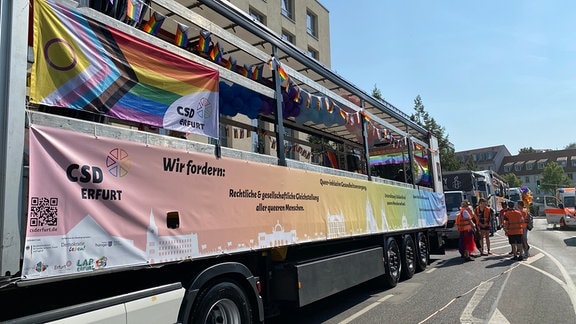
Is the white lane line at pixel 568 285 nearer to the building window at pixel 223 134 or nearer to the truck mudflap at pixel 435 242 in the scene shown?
the truck mudflap at pixel 435 242

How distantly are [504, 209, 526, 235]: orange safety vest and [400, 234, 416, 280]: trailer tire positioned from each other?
453cm

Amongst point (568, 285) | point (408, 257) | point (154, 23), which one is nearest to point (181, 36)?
point (154, 23)

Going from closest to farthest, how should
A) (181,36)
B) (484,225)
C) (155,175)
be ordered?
(155,175) → (181,36) → (484,225)

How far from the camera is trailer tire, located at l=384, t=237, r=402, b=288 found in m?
8.53

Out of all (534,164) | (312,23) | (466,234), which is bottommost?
(466,234)

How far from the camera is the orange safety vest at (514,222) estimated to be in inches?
502

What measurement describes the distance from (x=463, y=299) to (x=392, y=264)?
5.69ft

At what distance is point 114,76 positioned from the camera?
3.36 meters

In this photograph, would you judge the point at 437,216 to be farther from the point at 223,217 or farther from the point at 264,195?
the point at 223,217

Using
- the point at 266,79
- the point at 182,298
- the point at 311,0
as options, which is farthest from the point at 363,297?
the point at 311,0

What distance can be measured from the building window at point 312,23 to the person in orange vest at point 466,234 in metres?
19.6

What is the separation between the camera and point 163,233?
3523mm

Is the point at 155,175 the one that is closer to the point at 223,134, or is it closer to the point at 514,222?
the point at 223,134

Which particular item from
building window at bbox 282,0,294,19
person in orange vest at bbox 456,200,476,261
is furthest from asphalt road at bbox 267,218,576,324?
building window at bbox 282,0,294,19
